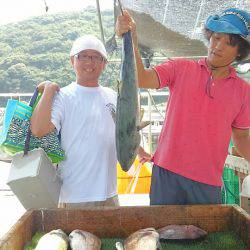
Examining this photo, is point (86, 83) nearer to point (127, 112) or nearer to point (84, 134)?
point (84, 134)

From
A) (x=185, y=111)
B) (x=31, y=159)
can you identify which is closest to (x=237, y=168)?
(x=185, y=111)

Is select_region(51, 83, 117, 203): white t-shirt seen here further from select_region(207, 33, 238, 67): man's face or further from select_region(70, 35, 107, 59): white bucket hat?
select_region(207, 33, 238, 67): man's face

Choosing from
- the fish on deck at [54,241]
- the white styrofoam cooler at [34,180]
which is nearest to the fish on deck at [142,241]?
the fish on deck at [54,241]

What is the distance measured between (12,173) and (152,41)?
264cm

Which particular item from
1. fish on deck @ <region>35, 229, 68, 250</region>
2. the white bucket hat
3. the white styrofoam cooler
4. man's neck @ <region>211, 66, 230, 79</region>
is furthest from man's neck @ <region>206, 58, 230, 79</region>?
fish on deck @ <region>35, 229, 68, 250</region>

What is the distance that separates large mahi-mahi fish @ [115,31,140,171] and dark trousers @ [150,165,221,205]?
60cm

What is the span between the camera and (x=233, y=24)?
9.09ft

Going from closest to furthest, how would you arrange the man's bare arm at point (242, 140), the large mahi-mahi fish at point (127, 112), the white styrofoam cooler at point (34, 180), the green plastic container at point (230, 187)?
the large mahi-mahi fish at point (127, 112), the white styrofoam cooler at point (34, 180), the man's bare arm at point (242, 140), the green plastic container at point (230, 187)

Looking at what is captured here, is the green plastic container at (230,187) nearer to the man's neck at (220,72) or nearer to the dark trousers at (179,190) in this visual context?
the dark trousers at (179,190)

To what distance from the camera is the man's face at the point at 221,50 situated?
111 inches

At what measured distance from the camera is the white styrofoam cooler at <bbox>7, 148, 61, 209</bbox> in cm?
273

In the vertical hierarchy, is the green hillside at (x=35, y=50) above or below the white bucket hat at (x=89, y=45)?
below

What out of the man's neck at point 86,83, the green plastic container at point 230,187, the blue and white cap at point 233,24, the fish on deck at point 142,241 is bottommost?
the green plastic container at point 230,187

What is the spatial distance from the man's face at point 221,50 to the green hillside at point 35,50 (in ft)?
84.7
